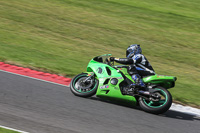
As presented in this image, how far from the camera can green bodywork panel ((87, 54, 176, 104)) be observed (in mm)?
8796

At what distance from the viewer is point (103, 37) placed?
→ 18.9 meters

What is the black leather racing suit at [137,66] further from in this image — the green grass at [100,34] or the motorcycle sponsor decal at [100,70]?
the green grass at [100,34]

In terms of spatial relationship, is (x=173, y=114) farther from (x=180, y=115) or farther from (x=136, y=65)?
(x=136, y=65)

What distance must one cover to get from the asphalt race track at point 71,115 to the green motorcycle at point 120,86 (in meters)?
0.26

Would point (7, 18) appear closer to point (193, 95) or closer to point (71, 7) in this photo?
point (71, 7)

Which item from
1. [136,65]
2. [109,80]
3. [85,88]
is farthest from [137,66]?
[85,88]

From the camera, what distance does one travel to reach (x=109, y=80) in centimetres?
913

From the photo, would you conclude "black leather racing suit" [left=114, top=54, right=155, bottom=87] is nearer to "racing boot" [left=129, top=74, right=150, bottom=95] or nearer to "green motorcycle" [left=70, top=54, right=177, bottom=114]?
"racing boot" [left=129, top=74, right=150, bottom=95]

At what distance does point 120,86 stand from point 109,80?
36 cm

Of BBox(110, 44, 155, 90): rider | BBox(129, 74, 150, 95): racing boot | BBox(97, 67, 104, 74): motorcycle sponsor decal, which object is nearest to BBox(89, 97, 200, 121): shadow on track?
BBox(129, 74, 150, 95): racing boot

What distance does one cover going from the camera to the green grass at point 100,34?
14.0m

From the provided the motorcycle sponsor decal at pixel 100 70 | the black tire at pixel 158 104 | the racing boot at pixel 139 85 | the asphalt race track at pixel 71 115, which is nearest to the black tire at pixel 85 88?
the asphalt race track at pixel 71 115

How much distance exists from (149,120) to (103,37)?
11190mm

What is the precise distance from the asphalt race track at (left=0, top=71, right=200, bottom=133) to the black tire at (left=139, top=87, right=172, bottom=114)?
17 cm
